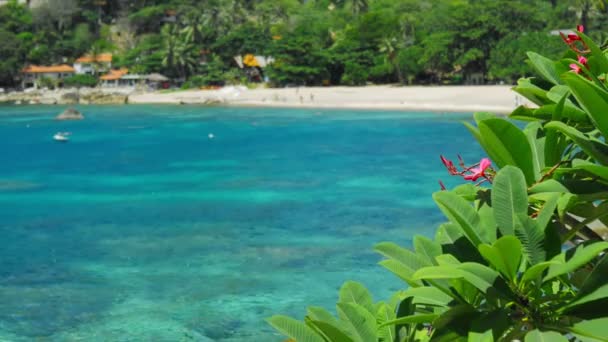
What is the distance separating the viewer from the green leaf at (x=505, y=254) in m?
2.06

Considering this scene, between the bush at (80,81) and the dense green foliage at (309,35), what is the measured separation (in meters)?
3.64

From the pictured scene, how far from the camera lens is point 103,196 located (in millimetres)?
23281

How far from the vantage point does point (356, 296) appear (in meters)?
2.86

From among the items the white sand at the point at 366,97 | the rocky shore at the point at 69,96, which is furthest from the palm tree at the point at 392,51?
the rocky shore at the point at 69,96

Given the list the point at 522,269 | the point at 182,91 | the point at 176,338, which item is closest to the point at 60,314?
the point at 176,338

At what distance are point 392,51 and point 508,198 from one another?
215ft

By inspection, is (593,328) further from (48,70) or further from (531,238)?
(48,70)

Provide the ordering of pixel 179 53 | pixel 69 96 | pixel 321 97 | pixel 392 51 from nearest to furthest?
pixel 321 97 < pixel 392 51 < pixel 179 53 < pixel 69 96

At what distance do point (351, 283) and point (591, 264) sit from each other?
0.91 m

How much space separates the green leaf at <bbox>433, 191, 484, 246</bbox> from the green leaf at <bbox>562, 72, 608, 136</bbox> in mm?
476

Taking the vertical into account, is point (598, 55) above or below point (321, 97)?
above

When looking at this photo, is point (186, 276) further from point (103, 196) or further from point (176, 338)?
point (103, 196)

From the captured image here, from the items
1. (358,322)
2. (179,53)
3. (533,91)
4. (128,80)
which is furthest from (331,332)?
(128,80)

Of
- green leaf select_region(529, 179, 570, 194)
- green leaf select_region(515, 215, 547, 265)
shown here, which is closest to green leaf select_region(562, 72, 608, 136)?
green leaf select_region(529, 179, 570, 194)
